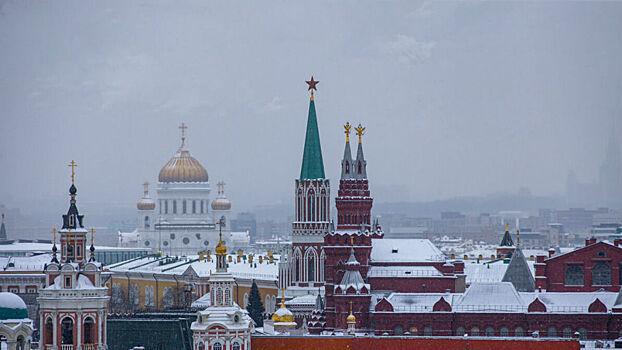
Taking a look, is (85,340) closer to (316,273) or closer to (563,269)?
(563,269)

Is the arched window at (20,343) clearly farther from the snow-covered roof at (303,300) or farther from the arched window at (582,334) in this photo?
the snow-covered roof at (303,300)

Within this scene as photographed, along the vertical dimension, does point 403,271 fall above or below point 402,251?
below

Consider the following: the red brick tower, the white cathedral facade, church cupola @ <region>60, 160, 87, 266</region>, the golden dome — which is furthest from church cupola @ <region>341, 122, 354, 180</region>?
the white cathedral facade

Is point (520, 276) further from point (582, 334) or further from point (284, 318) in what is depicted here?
point (284, 318)

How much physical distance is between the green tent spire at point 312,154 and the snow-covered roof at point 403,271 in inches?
803

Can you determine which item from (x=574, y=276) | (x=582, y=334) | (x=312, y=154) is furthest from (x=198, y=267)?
(x=582, y=334)

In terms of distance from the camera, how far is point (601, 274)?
89.5 m

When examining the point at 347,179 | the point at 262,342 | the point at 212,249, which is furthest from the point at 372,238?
the point at 212,249

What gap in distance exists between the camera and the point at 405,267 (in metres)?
93.9

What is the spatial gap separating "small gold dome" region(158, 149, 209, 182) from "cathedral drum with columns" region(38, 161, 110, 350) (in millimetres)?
121883

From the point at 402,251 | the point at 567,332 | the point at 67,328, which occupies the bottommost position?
the point at 567,332

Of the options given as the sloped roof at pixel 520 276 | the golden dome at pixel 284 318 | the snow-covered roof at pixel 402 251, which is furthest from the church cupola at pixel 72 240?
the sloped roof at pixel 520 276

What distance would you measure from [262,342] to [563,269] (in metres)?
20.3

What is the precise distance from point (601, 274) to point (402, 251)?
37.5ft
